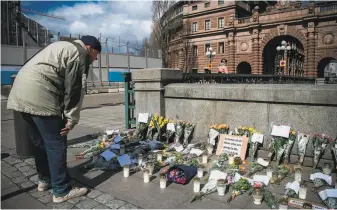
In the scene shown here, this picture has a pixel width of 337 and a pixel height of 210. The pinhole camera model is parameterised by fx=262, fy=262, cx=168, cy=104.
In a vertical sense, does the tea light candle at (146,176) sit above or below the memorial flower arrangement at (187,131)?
below

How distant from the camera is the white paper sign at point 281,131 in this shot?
441cm

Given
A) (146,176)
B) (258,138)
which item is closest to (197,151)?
(258,138)

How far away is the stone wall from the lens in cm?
425

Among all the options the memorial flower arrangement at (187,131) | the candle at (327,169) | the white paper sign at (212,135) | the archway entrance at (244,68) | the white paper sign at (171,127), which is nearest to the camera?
the candle at (327,169)

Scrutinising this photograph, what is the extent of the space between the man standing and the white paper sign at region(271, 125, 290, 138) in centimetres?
322

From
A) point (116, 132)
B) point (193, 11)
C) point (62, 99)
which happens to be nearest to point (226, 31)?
point (193, 11)

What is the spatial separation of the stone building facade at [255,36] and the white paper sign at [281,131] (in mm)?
30584

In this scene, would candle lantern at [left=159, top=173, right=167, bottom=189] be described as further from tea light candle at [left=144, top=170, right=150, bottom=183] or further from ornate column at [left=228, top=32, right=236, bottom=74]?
ornate column at [left=228, top=32, right=236, bottom=74]

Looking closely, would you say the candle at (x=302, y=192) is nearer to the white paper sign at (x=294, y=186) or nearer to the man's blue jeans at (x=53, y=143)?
the white paper sign at (x=294, y=186)

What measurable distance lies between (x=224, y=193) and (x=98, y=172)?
207 centimetres

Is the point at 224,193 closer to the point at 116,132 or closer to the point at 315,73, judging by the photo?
the point at 116,132

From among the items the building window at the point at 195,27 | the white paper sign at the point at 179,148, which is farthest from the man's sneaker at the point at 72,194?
the building window at the point at 195,27

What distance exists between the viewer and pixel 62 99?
3.28 metres

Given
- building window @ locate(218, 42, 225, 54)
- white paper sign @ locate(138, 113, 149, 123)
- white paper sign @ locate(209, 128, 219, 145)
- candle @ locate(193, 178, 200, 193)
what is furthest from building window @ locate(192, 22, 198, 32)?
candle @ locate(193, 178, 200, 193)
